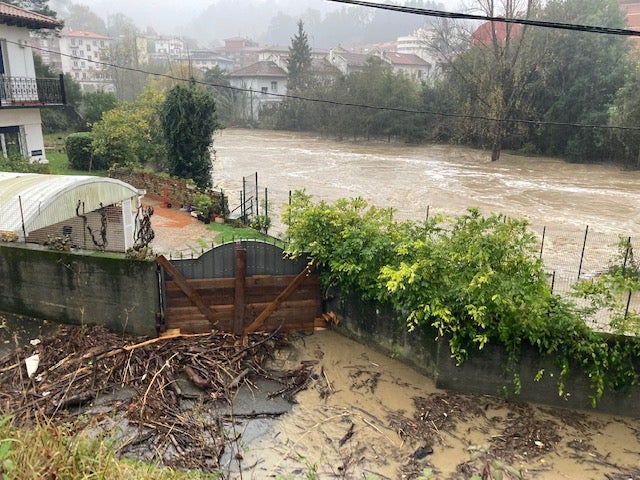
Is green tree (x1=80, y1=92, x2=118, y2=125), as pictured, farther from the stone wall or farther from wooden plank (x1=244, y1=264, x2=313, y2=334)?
wooden plank (x1=244, y1=264, x2=313, y2=334)

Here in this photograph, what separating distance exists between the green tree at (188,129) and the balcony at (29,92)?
5062 mm

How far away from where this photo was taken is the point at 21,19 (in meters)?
19.0

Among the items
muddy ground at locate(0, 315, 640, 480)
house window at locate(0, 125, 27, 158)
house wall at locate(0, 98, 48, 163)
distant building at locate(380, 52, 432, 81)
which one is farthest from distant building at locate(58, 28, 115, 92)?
muddy ground at locate(0, 315, 640, 480)

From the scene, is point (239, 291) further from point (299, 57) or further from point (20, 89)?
point (299, 57)

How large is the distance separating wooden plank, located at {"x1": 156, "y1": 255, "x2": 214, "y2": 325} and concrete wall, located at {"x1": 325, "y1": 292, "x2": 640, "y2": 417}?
291 cm

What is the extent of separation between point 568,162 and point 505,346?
33.6 metres

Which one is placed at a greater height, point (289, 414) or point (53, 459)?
point (53, 459)

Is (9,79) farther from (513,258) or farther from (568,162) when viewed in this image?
(568,162)

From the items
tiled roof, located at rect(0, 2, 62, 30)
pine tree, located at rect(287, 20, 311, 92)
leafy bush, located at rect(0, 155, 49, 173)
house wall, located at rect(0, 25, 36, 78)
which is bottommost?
leafy bush, located at rect(0, 155, 49, 173)

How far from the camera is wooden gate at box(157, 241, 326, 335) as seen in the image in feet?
28.8

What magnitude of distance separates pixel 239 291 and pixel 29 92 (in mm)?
16186

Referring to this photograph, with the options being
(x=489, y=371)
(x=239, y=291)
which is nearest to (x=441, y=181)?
(x=239, y=291)

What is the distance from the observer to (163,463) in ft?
19.1

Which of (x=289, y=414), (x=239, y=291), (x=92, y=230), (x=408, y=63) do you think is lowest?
(x=289, y=414)
